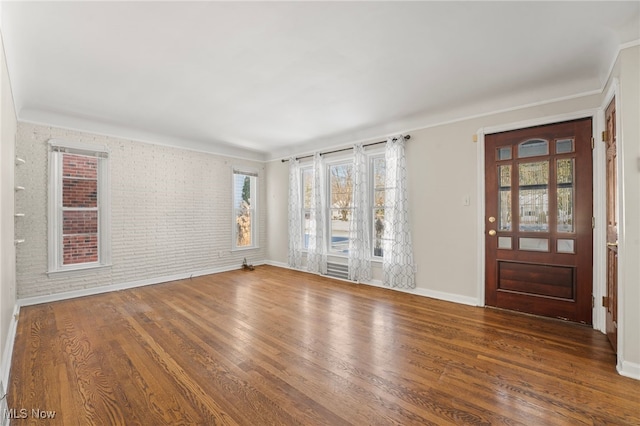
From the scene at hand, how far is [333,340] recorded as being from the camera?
2805mm

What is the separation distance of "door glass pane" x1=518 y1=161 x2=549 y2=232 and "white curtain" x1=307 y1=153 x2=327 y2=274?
323 cm

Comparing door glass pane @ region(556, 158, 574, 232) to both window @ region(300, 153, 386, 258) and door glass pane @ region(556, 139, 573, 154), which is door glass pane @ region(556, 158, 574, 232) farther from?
window @ region(300, 153, 386, 258)

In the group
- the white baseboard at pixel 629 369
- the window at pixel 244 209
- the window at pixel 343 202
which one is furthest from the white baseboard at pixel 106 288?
the white baseboard at pixel 629 369

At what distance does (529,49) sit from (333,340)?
319cm

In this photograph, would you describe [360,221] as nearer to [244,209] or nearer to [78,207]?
[244,209]

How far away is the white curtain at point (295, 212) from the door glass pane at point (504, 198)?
12.1 ft

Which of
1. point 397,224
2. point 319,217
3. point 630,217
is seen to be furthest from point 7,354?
point 630,217

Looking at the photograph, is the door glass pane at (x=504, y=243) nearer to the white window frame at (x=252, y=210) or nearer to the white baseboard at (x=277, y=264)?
the white baseboard at (x=277, y=264)

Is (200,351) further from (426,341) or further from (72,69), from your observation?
(72,69)

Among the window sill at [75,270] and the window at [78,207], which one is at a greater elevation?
the window at [78,207]

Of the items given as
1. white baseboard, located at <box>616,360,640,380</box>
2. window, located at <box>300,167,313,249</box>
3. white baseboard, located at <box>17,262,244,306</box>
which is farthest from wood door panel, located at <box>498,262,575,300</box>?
white baseboard, located at <box>17,262,244,306</box>

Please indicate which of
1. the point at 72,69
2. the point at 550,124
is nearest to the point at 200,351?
the point at 72,69

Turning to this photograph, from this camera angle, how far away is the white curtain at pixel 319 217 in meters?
5.66

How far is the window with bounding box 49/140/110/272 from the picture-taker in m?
4.09
